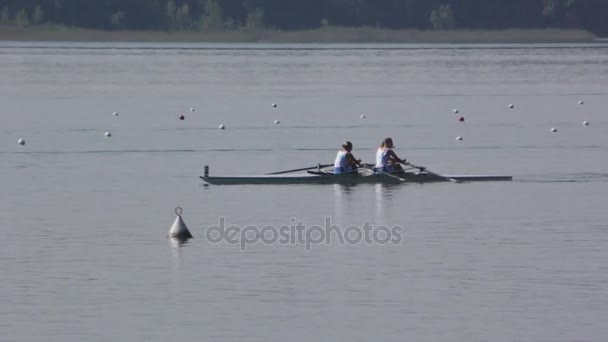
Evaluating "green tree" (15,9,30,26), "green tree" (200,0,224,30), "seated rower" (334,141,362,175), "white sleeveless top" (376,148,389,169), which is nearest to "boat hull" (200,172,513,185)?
"seated rower" (334,141,362,175)

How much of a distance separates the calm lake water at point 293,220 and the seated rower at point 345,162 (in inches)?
19.8

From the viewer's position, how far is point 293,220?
3322 centimetres

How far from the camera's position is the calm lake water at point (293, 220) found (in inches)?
889

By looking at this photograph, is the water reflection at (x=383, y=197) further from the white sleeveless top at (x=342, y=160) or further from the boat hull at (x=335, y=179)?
the white sleeveless top at (x=342, y=160)

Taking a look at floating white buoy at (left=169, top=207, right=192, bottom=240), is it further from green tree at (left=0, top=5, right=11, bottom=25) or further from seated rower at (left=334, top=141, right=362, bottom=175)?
green tree at (left=0, top=5, right=11, bottom=25)

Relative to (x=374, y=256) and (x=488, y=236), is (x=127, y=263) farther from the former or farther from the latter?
(x=488, y=236)

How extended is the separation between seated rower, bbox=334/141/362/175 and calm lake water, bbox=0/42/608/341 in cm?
50

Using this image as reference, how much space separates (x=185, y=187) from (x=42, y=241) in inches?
388

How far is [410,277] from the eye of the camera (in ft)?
85.1

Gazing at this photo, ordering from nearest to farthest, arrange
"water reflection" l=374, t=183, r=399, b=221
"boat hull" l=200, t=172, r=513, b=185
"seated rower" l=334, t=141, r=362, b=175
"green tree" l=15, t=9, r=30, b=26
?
"water reflection" l=374, t=183, r=399, b=221
"seated rower" l=334, t=141, r=362, b=175
"boat hull" l=200, t=172, r=513, b=185
"green tree" l=15, t=9, r=30, b=26

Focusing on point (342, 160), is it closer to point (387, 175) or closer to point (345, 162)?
point (345, 162)

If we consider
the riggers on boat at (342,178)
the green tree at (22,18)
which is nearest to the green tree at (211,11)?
the green tree at (22,18)

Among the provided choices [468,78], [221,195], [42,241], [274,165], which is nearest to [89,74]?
[468,78]

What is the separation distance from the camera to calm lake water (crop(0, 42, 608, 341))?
22.6 meters
